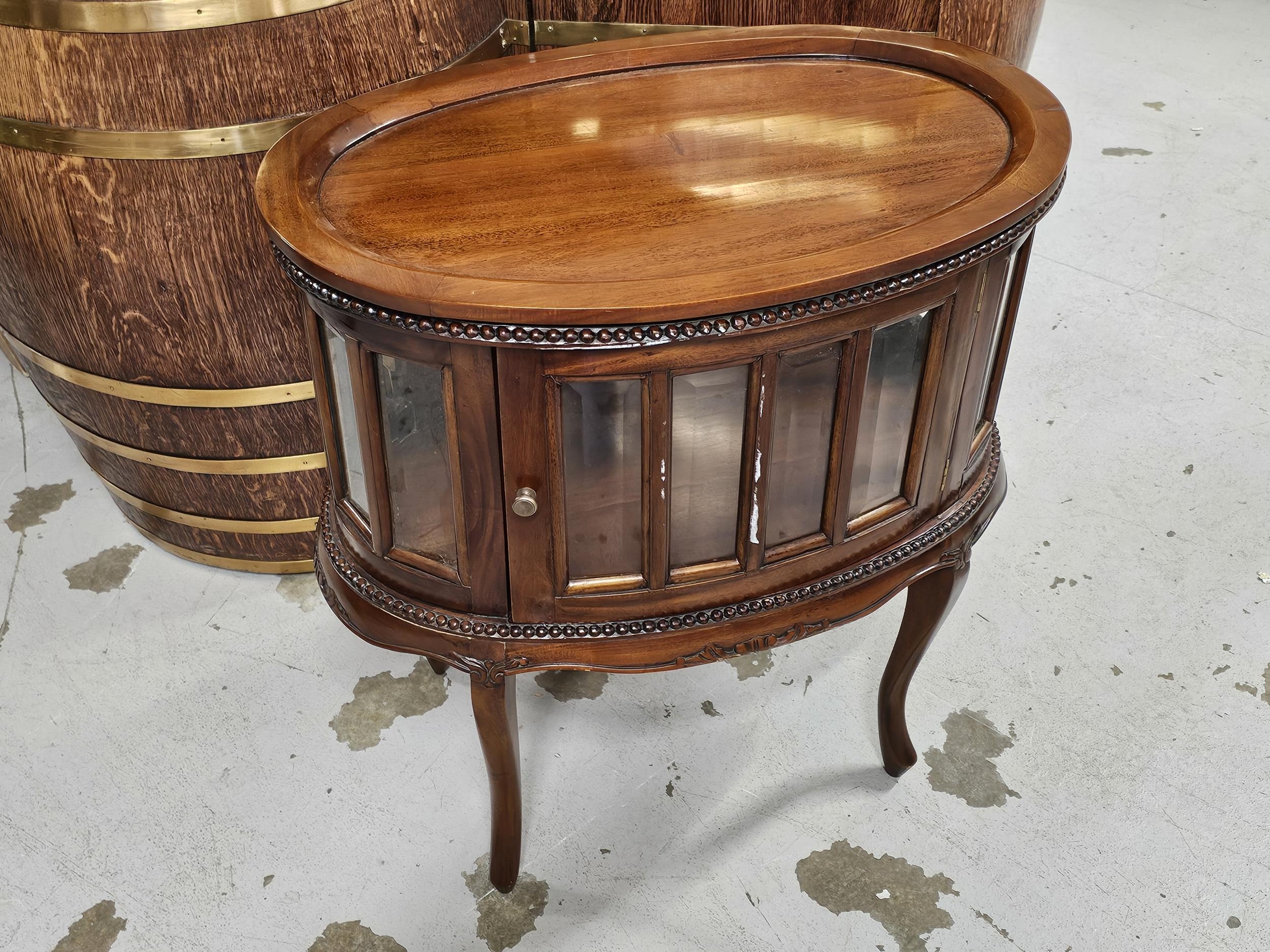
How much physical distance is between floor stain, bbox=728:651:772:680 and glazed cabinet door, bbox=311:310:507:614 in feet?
2.85

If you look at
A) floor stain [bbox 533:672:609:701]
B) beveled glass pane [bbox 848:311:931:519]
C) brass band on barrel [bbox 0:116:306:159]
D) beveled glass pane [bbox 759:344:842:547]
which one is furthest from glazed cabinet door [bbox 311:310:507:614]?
floor stain [bbox 533:672:609:701]

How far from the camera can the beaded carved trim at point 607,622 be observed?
136cm

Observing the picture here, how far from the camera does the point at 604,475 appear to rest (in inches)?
49.8

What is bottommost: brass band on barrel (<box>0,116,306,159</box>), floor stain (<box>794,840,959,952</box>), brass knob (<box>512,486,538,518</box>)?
floor stain (<box>794,840,959,952</box>)

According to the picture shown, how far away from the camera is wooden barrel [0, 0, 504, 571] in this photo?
5.44ft

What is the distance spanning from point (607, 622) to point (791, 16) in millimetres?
1269

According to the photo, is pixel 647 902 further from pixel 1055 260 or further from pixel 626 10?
pixel 1055 260

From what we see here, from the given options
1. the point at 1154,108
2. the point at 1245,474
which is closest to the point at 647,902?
the point at 1245,474

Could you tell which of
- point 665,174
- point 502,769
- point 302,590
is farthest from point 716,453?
point 302,590

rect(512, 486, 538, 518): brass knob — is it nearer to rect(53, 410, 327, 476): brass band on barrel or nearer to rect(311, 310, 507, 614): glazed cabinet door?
rect(311, 310, 507, 614): glazed cabinet door

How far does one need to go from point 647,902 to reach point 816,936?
261mm

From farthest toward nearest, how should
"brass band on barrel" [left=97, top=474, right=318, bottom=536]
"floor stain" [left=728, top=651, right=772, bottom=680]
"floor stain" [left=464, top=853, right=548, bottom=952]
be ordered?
"brass band on barrel" [left=97, top=474, right=318, bottom=536], "floor stain" [left=728, top=651, right=772, bottom=680], "floor stain" [left=464, top=853, right=548, bottom=952]

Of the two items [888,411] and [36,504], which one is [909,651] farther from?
[36,504]

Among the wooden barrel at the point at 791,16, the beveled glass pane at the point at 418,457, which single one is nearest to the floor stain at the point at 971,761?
the beveled glass pane at the point at 418,457
